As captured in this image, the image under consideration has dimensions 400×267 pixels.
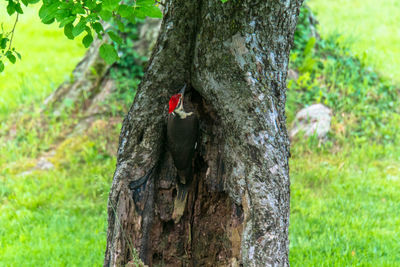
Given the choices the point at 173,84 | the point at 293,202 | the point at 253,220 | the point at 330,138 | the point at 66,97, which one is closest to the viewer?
the point at 253,220

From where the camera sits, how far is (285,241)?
2986 mm

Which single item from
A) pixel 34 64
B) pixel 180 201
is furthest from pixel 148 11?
pixel 34 64

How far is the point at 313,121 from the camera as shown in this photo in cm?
647

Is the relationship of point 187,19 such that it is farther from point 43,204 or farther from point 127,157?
point 43,204

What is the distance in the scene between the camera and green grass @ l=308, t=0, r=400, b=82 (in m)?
8.16

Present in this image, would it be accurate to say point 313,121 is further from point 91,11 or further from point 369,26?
point 369,26

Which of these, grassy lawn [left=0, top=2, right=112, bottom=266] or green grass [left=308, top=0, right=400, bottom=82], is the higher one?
green grass [left=308, top=0, right=400, bottom=82]

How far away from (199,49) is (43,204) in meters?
3.35

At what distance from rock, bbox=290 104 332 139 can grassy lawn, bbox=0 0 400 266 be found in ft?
0.44

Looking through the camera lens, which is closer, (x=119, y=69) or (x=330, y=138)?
(x=330, y=138)

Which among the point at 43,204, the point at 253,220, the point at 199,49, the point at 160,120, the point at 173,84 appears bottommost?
the point at 43,204

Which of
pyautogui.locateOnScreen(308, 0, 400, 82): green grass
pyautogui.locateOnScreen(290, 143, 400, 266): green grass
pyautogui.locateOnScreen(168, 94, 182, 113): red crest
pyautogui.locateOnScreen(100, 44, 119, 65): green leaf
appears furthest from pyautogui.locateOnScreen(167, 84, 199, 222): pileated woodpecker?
pyautogui.locateOnScreen(308, 0, 400, 82): green grass

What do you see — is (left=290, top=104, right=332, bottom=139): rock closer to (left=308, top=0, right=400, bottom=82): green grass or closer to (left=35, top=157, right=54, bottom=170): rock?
(left=308, top=0, right=400, bottom=82): green grass

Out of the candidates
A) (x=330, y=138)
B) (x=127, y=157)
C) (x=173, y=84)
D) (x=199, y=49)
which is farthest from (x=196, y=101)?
(x=330, y=138)
